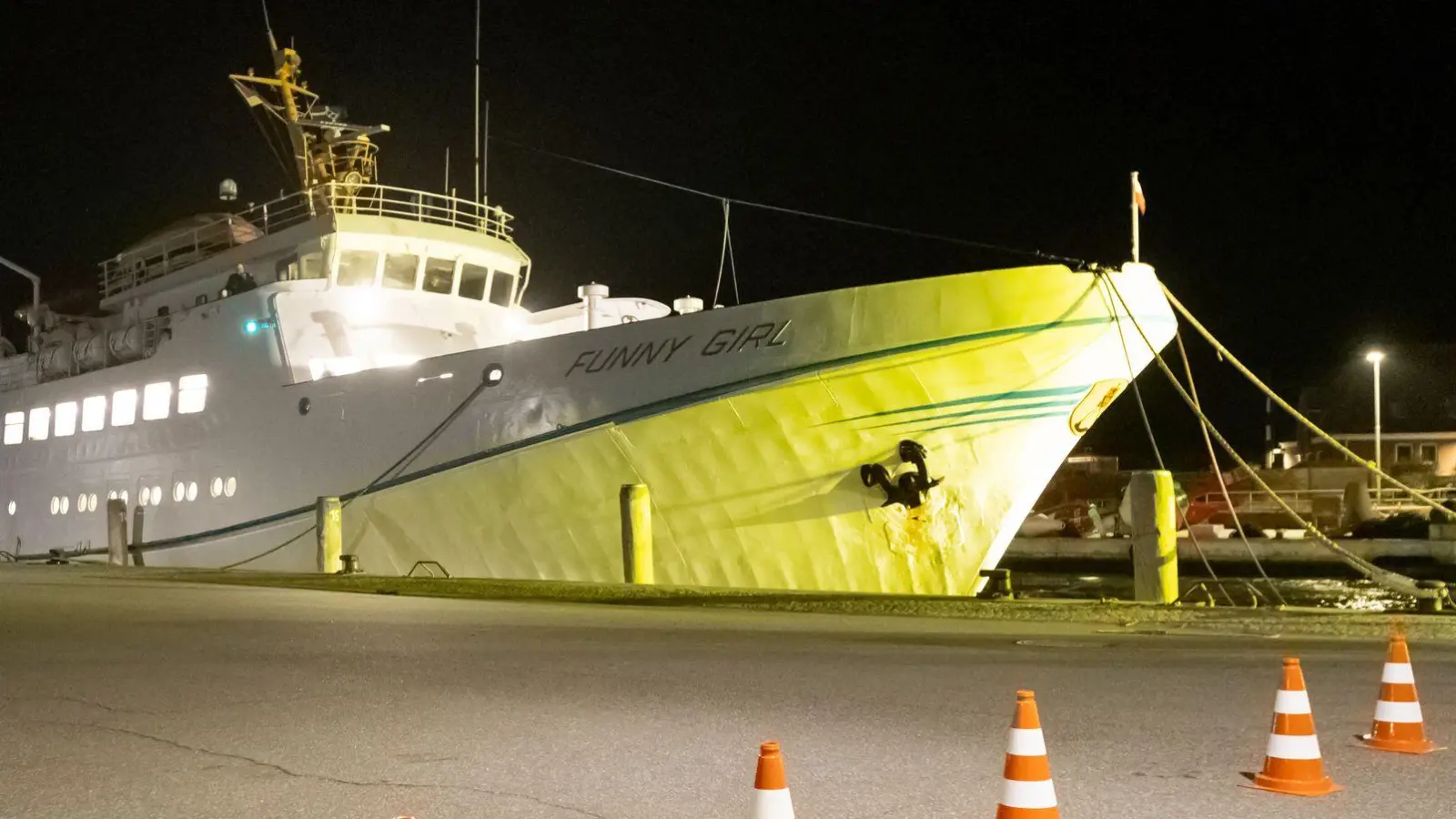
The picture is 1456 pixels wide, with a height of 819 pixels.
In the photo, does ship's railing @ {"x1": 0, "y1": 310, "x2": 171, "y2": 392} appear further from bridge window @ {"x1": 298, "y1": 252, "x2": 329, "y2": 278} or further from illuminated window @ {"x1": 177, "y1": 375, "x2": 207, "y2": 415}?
bridge window @ {"x1": 298, "y1": 252, "x2": 329, "y2": 278}

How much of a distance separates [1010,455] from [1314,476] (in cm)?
3082

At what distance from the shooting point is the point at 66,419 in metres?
23.0

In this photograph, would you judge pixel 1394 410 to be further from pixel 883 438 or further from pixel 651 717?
pixel 651 717

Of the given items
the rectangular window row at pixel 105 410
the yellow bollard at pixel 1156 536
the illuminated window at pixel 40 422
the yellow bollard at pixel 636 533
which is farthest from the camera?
the illuminated window at pixel 40 422

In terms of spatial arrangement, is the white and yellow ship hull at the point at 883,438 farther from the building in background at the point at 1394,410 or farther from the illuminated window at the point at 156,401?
the building in background at the point at 1394,410

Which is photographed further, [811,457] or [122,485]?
[122,485]

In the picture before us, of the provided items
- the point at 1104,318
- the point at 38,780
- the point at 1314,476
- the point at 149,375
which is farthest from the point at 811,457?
the point at 1314,476

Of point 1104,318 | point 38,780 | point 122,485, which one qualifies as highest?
point 1104,318

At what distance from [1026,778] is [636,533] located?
9.77m

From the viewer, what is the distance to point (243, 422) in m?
18.3

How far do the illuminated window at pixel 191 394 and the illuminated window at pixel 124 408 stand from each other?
1732 mm

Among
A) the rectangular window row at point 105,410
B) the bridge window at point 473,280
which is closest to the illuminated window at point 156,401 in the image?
the rectangular window row at point 105,410

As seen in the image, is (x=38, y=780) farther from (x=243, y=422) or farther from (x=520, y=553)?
(x=243, y=422)

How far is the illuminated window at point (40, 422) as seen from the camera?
77.5ft
